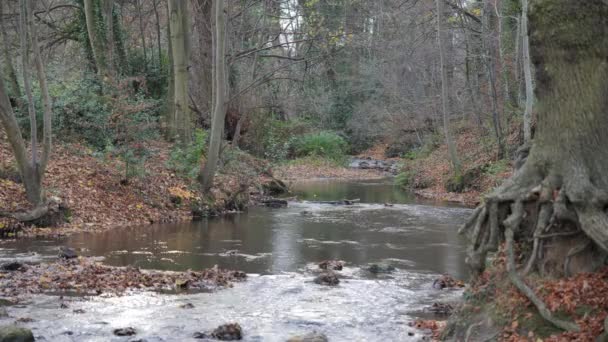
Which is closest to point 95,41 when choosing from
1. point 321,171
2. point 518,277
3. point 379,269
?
point 379,269

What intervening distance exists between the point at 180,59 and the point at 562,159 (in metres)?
19.7

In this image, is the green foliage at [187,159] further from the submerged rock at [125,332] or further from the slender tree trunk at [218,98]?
the submerged rock at [125,332]

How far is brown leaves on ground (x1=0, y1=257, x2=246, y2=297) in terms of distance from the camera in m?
11.1

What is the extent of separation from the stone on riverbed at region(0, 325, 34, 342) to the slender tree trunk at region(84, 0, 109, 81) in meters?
18.6

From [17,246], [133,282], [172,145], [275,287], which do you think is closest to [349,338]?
[275,287]

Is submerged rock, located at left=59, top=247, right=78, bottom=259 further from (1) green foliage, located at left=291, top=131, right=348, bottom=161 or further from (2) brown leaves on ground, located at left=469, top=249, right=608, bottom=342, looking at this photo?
(1) green foliage, located at left=291, top=131, right=348, bottom=161

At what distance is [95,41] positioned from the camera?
26.0 m

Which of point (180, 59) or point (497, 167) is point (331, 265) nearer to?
point (180, 59)

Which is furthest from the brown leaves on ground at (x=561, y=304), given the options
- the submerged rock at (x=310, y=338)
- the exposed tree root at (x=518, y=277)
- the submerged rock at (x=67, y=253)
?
the submerged rock at (x=67, y=253)

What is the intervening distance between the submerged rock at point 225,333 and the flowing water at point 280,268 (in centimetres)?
18

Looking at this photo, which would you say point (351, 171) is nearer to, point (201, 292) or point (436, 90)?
point (436, 90)

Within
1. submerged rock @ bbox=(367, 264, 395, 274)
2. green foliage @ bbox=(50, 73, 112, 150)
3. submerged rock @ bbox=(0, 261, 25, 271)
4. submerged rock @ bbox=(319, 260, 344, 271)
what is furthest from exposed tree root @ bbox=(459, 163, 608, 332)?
green foliage @ bbox=(50, 73, 112, 150)

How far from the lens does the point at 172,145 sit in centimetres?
2522

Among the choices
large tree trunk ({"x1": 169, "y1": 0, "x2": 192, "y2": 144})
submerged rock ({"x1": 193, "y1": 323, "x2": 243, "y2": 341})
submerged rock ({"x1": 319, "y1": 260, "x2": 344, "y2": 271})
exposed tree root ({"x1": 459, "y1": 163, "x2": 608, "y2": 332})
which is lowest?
submerged rock ({"x1": 193, "y1": 323, "x2": 243, "y2": 341})
